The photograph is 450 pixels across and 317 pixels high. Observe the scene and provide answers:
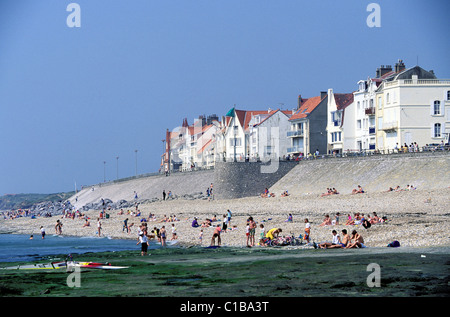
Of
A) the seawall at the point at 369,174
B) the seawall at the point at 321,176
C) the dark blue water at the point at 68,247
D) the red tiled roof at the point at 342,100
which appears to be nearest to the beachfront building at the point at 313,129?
the red tiled roof at the point at 342,100

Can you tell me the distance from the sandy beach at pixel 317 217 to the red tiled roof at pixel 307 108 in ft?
82.0

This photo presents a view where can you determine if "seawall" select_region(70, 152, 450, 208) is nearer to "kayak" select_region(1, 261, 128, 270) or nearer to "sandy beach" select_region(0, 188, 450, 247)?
"sandy beach" select_region(0, 188, 450, 247)

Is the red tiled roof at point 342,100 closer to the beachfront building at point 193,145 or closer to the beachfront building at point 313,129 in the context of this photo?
the beachfront building at point 313,129

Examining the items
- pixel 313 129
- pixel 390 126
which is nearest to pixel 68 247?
pixel 390 126

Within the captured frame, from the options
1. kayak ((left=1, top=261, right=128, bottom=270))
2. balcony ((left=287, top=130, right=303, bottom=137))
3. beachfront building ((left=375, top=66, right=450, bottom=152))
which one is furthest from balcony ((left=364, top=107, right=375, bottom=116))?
kayak ((left=1, top=261, right=128, bottom=270))

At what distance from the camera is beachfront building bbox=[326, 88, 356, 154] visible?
83.3m

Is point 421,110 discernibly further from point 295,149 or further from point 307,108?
point 295,149

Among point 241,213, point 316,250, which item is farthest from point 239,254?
point 241,213

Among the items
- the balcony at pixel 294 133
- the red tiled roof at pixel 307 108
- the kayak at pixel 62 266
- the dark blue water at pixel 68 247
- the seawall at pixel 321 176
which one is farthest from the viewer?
the balcony at pixel 294 133

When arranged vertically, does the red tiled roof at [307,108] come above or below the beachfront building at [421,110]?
above

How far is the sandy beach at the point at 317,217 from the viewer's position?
34.2 meters

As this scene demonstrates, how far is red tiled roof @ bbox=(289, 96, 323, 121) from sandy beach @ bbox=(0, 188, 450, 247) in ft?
82.0
